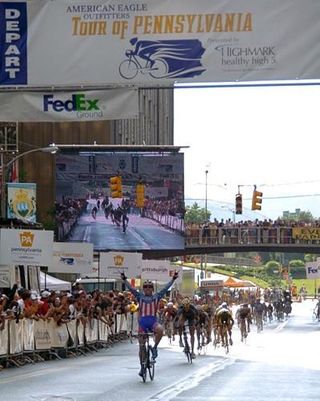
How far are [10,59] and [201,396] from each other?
6444mm

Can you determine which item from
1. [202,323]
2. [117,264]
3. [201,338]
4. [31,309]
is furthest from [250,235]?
[31,309]

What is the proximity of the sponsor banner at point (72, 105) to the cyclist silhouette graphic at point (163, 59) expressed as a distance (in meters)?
0.32

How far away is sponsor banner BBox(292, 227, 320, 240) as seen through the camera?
259 feet

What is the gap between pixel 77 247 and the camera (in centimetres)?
3638

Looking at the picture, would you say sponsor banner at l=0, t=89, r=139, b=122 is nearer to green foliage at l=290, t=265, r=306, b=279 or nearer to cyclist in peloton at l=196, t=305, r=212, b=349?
cyclist in peloton at l=196, t=305, r=212, b=349

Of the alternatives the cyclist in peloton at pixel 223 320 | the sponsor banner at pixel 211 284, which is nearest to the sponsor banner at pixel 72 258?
the cyclist in peloton at pixel 223 320

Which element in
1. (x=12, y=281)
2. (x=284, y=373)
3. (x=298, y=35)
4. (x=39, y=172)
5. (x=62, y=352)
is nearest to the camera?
(x=298, y=35)

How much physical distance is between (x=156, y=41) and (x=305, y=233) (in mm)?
68001

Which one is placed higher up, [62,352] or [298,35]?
[298,35]

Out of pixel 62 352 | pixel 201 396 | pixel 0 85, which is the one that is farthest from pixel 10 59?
pixel 62 352

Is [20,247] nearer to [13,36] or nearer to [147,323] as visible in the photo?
[147,323]

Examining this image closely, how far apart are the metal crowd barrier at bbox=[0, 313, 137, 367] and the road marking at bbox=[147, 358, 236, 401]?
4261 millimetres

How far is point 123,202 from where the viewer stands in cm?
6994

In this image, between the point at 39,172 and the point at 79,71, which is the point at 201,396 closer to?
the point at 79,71
